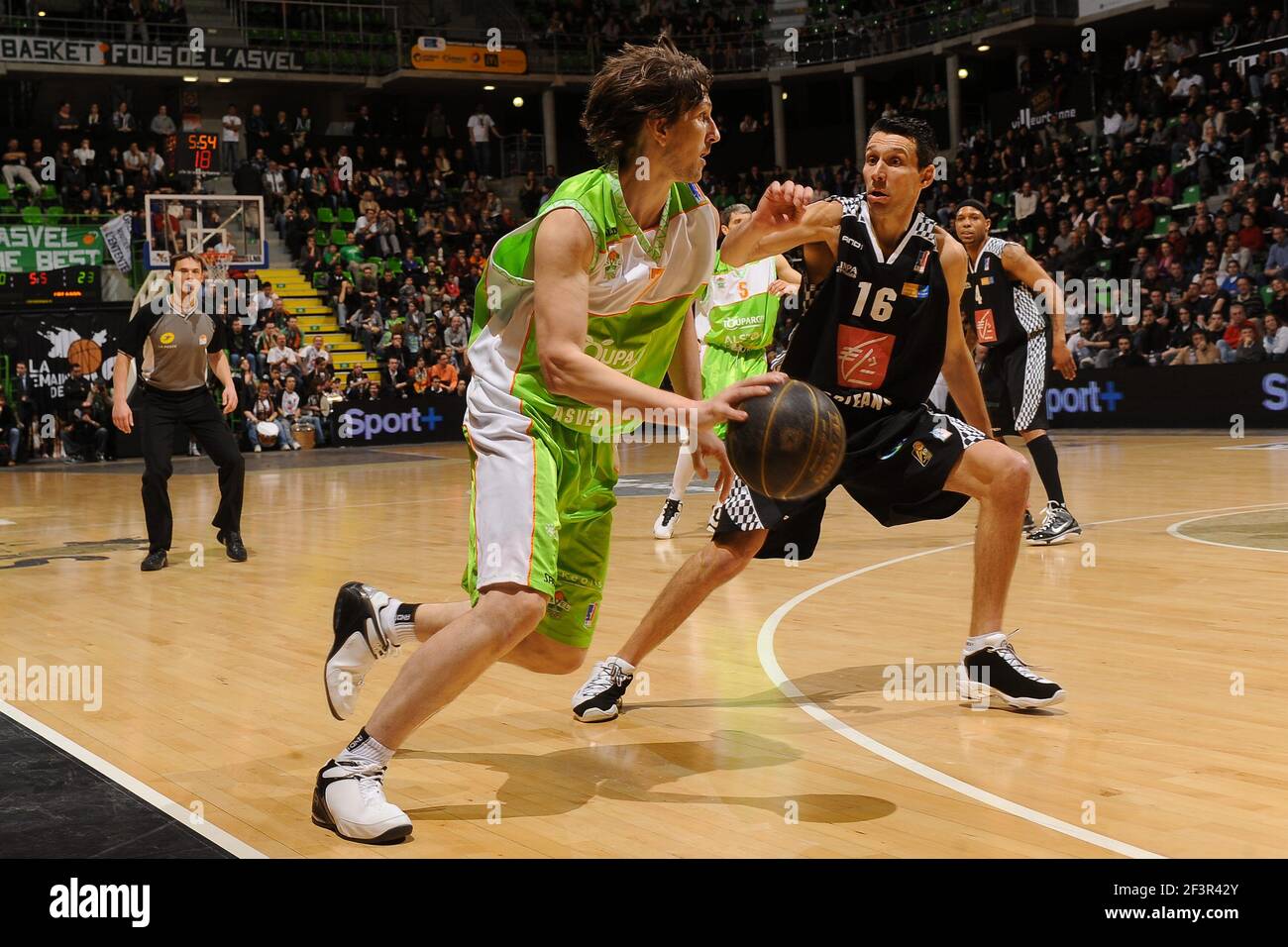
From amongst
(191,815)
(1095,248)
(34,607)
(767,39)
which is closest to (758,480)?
(191,815)

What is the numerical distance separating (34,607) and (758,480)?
16.8ft

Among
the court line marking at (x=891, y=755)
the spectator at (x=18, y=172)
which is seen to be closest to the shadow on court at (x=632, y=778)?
the court line marking at (x=891, y=755)

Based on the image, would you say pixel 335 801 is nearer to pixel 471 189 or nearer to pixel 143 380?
pixel 143 380

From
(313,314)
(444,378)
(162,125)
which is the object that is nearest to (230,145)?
(162,125)

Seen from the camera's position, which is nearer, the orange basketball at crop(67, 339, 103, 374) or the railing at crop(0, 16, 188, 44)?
the orange basketball at crop(67, 339, 103, 374)

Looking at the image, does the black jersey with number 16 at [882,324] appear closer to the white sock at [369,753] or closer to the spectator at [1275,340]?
the white sock at [369,753]

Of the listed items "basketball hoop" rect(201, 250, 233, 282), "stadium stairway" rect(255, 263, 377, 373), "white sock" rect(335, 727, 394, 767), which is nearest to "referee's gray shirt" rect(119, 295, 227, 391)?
"white sock" rect(335, 727, 394, 767)

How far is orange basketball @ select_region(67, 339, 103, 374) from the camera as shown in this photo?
21.1m

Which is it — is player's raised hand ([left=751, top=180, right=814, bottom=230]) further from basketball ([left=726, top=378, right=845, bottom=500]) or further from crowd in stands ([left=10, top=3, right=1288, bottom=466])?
crowd in stands ([left=10, top=3, right=1288, bottom=466])

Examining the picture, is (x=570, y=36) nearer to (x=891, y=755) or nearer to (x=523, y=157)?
(x=523, y=157)

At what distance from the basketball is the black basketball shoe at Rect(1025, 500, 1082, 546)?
5214 millimetres

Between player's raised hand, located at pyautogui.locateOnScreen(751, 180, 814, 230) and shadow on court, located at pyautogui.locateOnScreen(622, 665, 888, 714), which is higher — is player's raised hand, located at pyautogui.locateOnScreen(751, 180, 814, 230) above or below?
above

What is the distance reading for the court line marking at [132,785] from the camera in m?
3.24

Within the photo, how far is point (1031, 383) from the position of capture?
8.77 m
